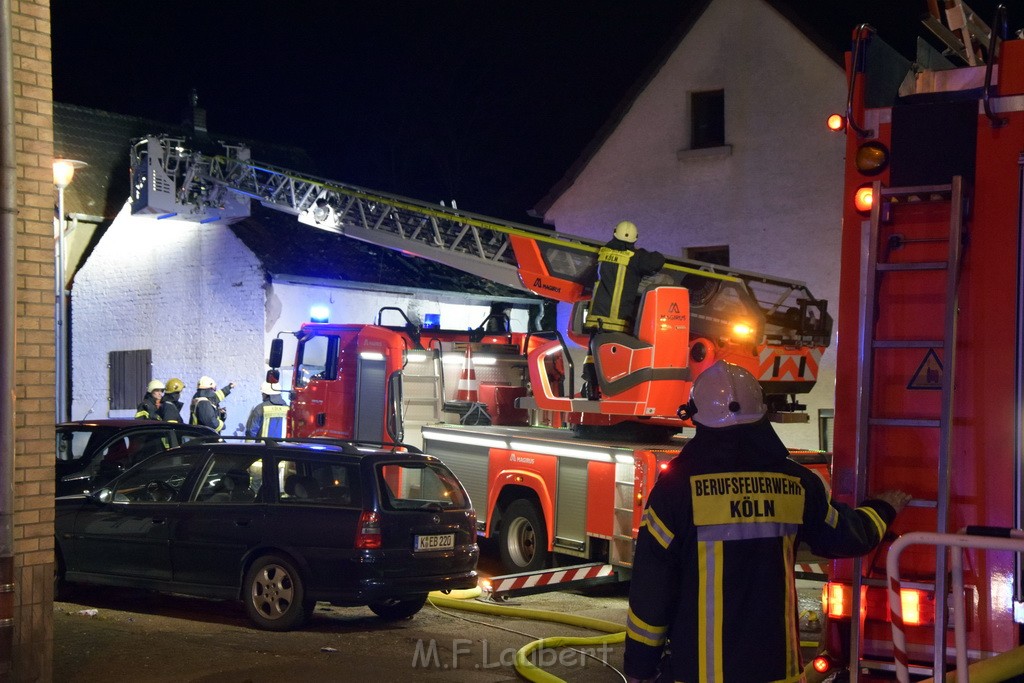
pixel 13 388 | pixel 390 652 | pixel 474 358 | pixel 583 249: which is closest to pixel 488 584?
pixel 390 652

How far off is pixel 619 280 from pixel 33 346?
17.0ft

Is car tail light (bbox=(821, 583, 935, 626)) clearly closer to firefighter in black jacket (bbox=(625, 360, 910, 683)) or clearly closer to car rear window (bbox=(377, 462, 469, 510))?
firefighter in black jacket (bbox=(625, 360, 910, 683))

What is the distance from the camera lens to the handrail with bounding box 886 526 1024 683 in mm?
3531

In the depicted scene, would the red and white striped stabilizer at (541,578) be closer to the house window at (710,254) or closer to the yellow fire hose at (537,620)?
the yellow fire hose at (537,620)

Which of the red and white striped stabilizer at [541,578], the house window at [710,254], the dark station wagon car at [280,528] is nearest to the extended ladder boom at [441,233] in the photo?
the house window at [710,254]

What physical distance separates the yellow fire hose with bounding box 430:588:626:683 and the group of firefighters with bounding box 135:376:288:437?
548 cm

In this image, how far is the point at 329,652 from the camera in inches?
314

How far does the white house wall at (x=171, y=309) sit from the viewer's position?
811 inches

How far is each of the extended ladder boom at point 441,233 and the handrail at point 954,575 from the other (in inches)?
270

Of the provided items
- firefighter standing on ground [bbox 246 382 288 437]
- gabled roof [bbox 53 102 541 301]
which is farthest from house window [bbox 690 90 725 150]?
firefighter standing on ground [bbox 246 382 288 437]

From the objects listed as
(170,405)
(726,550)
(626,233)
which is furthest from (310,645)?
(170,405)

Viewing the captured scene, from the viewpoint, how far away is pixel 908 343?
419 cm

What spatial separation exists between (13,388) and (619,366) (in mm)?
5556

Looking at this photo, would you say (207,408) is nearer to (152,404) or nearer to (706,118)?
(152,404)
